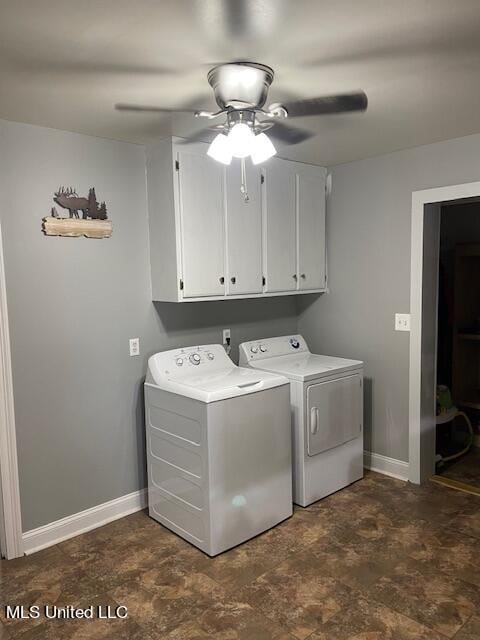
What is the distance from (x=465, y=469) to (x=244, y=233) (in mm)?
2465

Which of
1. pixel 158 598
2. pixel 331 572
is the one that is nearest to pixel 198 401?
pixel 158 598

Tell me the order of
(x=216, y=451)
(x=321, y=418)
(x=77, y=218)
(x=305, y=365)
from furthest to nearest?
(x=305, y=365)
(x=321, y=418)
(x=77, y=218)
(x=216, y=451)

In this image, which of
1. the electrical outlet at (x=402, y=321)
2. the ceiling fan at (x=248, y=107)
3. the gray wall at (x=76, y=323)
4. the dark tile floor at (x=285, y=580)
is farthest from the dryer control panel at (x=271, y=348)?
the ceiling fan at (x=248, y=107)

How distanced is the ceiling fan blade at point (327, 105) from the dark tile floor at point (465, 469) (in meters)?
2.67

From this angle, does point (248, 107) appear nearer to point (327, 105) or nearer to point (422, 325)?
point (327, 105)

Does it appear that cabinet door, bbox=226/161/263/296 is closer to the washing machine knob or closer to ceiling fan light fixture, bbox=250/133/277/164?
the washing machine knob

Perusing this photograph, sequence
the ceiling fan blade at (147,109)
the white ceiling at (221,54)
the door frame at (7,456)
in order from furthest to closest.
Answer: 1. the door frame at (7,456)
2. the ceiling fan blade at (147,109)
3. the white ceiling at (221,54)

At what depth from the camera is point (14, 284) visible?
254cm

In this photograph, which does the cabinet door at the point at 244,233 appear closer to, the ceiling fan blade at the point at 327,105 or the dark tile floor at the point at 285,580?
the ceiling fan blade at the point at 327,105

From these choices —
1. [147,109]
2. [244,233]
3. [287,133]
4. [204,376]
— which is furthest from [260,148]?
[204,376]

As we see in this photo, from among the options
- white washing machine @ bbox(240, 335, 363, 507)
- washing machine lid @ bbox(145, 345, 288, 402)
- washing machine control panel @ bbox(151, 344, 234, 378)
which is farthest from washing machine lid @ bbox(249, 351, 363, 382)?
washing machine control panel @ bbox(151, 344, 234, 378)

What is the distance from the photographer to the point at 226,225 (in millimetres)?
3104

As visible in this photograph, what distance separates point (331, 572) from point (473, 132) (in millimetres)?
2633

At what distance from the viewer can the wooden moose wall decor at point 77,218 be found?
267 cm
